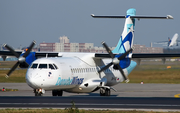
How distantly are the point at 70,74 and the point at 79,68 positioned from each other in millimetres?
1804

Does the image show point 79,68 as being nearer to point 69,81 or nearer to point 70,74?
point 70,74

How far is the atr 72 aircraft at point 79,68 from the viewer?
836 inches

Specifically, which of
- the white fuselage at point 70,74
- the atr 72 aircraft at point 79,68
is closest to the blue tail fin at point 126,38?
the atr 72 aircraft at point 79,68

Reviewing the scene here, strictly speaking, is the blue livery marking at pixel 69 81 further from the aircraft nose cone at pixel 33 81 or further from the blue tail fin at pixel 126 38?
the blue tail fin at pixel 126 38

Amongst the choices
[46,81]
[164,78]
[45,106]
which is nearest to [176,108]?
[45,106]

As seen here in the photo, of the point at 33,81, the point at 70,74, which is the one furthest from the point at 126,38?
the point at 33,81

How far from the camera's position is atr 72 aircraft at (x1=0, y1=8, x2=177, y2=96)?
21.2 meters

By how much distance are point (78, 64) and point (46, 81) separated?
4.74 meters

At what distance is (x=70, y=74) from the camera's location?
23.4 metres

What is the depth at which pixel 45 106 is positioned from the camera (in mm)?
16094

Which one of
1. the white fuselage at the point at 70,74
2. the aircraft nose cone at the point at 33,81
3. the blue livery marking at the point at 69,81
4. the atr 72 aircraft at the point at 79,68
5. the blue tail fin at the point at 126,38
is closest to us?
the aircraft nose cone at the point at 33,81

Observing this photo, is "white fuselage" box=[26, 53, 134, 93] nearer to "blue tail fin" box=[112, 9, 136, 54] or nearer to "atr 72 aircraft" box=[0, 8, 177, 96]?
"atr 72 aircraft" box=[0, 8, 177, 96]

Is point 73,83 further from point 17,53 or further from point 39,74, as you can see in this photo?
point 17,53

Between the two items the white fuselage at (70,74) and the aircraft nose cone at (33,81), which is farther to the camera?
the white fuselage at (70,74)
